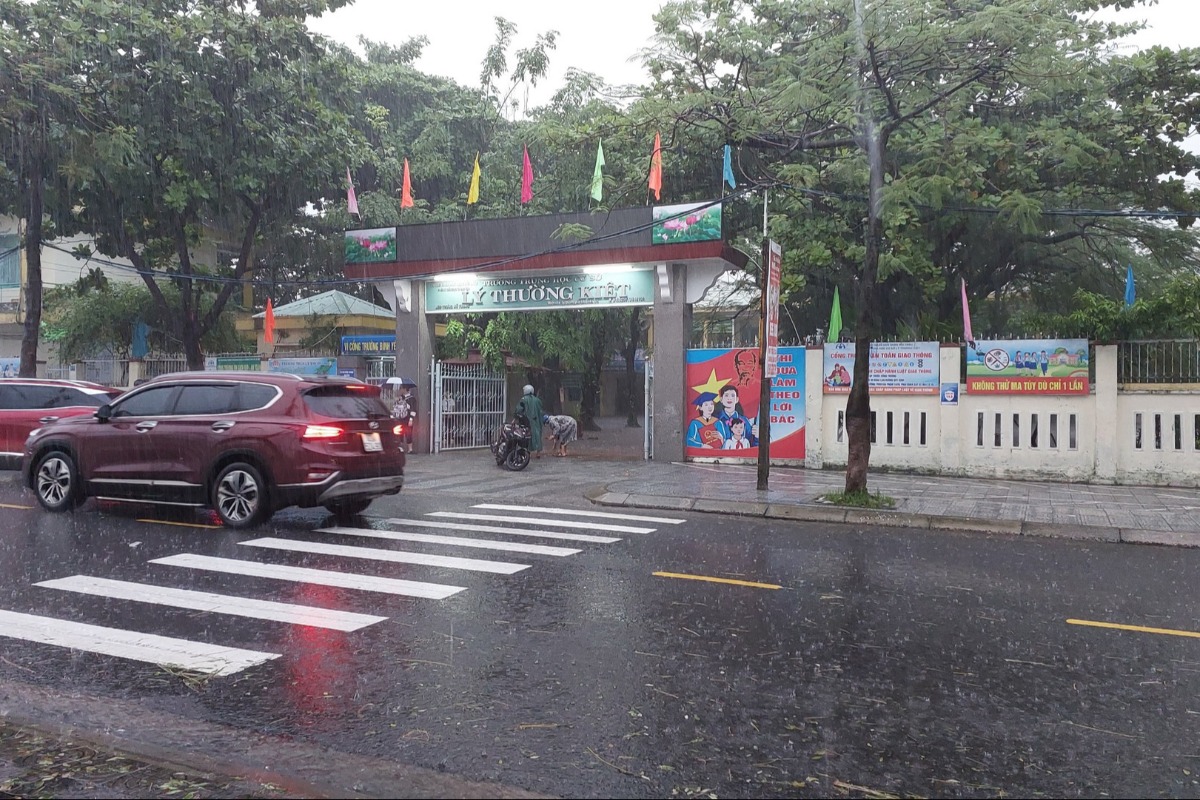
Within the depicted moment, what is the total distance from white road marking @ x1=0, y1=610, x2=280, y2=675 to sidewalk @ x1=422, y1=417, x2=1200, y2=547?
7.85 meters

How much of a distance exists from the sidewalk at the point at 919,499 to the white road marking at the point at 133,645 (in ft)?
25.7

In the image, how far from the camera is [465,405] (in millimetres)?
21922

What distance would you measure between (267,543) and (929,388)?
11.9 meters

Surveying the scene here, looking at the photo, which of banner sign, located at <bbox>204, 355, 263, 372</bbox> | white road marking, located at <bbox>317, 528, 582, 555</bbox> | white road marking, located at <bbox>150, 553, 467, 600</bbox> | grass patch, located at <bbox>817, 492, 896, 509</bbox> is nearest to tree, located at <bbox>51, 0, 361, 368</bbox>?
banner sign, located at <bbox>204, 355, 263, 372</bbox>

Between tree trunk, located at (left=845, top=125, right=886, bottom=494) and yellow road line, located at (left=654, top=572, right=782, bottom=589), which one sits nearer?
yellow road line, located at (left=654, top=572, right=782, bottom=589)

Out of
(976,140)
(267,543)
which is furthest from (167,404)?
(976,140)

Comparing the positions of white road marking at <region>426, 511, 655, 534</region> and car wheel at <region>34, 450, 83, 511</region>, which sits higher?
car wheel at <region>34, 450, 83, 511</region>

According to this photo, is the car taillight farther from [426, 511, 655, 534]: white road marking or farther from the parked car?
the parked car

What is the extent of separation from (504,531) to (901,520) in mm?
5043

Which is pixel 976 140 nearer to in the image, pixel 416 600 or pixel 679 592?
pixel 679 592

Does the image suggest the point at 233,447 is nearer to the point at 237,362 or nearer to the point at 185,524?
the point at 185,524

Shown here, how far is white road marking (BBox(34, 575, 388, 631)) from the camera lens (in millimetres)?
6164

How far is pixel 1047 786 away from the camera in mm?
3689

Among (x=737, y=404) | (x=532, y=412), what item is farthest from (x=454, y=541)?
(x=737, y=404)
